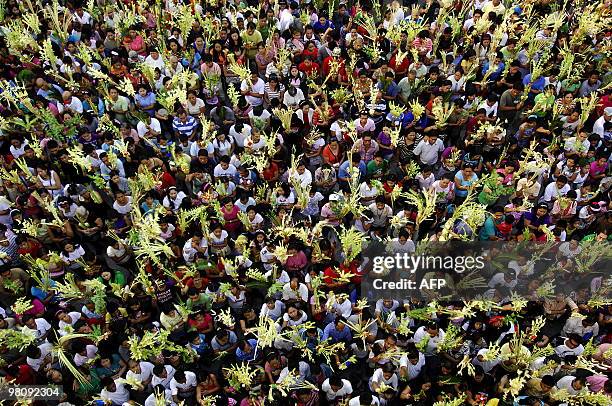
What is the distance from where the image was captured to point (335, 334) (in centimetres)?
675

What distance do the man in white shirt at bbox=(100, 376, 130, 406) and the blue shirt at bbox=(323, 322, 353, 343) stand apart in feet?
8.38

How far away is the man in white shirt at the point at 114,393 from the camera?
625 cm

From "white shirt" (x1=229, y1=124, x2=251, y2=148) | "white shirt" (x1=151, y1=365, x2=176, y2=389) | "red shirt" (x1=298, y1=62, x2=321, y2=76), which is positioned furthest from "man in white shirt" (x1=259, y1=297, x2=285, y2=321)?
"red shirt" (x1=298, y1=62, x2=321, y2=76)

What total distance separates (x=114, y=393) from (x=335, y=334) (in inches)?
110

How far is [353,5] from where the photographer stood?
10539mm

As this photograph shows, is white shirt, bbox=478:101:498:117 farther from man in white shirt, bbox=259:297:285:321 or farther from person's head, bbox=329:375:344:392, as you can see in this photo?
person's head, bbox=329:375:344:392

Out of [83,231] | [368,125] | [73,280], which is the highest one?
[368,125]

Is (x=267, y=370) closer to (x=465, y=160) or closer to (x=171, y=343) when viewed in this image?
(x=171, y=343)

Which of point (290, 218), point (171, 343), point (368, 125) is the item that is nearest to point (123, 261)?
point (171, 343)

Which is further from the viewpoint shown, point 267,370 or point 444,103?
point 444,103

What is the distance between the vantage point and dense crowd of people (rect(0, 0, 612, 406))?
257 inches

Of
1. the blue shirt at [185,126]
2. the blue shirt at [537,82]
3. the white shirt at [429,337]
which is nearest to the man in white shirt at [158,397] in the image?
the white shirt at [429,337]

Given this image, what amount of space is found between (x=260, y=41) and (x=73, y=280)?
18.0 ft

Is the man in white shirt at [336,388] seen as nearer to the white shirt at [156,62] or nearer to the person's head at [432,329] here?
the person's head at [432,329]
